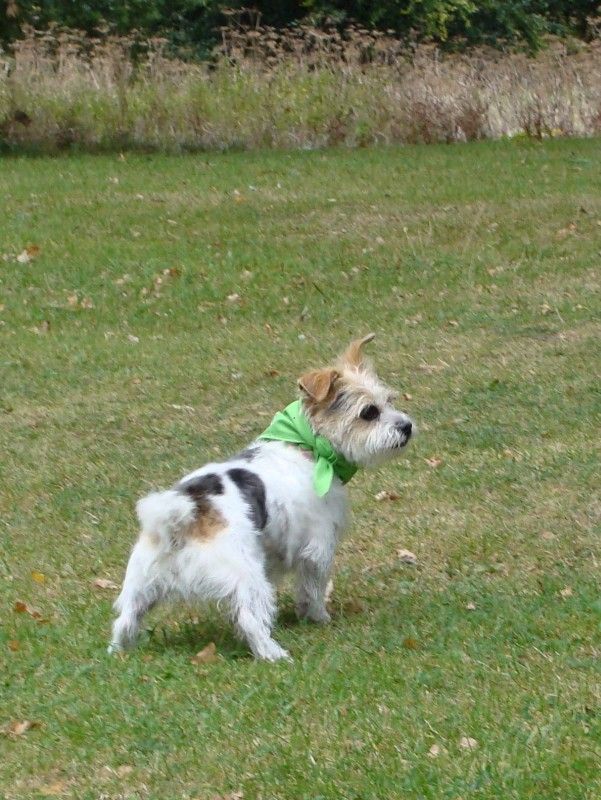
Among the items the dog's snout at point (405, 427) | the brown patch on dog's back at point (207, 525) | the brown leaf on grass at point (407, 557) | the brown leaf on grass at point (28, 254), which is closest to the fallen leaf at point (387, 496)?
the brown leaf on grass at point (407, 557)

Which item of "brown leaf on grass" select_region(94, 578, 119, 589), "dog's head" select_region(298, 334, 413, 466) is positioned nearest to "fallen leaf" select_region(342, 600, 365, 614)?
"dog's head" select_region(298, 334, 413, 466)

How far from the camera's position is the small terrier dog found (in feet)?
18.4

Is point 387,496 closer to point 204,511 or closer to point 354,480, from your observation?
point 354,480

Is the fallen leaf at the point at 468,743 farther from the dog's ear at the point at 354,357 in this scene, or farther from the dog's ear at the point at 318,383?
the dog's ear at the point at 354,357

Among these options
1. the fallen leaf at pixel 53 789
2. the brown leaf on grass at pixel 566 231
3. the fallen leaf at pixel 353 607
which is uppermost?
the fallen leaf at pixel 53 789

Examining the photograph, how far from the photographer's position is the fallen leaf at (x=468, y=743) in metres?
4.54

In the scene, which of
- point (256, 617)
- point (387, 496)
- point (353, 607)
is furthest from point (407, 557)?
point (256, 617)

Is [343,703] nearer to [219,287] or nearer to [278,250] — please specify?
[219,287]

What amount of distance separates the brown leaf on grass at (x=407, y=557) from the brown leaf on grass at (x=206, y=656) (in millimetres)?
1625

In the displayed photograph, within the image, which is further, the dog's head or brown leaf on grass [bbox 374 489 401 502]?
brown leaf on grass [bbox 374 489 401 502]

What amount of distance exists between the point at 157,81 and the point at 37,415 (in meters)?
12.7

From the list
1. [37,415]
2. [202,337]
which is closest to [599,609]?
[37,415]

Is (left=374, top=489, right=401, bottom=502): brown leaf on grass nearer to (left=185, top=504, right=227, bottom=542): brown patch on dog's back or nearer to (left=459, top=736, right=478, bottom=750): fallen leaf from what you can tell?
(left=185, top=504, right=227, bottom=542): brown patch on dog's back

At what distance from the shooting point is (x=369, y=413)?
6.21 meters
